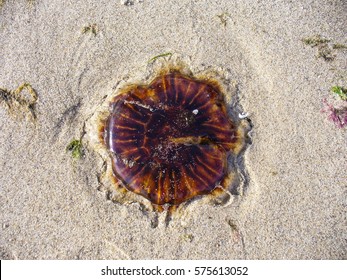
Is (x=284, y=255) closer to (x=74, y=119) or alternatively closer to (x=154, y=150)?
(x=154, y=150)

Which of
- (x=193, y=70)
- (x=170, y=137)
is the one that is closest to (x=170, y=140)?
(x=170, y=137)

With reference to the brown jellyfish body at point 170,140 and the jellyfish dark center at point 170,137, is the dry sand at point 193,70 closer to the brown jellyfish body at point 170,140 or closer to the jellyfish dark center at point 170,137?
the brown jellyfish body at point 170,140

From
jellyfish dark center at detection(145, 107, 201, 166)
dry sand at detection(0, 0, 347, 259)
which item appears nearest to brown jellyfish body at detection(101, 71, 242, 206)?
jellyfish dark center at detection(145, 107, 201, 166)

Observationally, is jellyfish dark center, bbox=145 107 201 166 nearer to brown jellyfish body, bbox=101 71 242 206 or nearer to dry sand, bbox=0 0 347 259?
brown jellyfish body, bbox=101 71 242 206

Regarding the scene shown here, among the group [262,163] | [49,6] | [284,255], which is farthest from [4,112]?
[284,255]

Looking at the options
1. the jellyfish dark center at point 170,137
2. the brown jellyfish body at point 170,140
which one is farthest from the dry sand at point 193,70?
the jellyfish dark center at point 170,137
